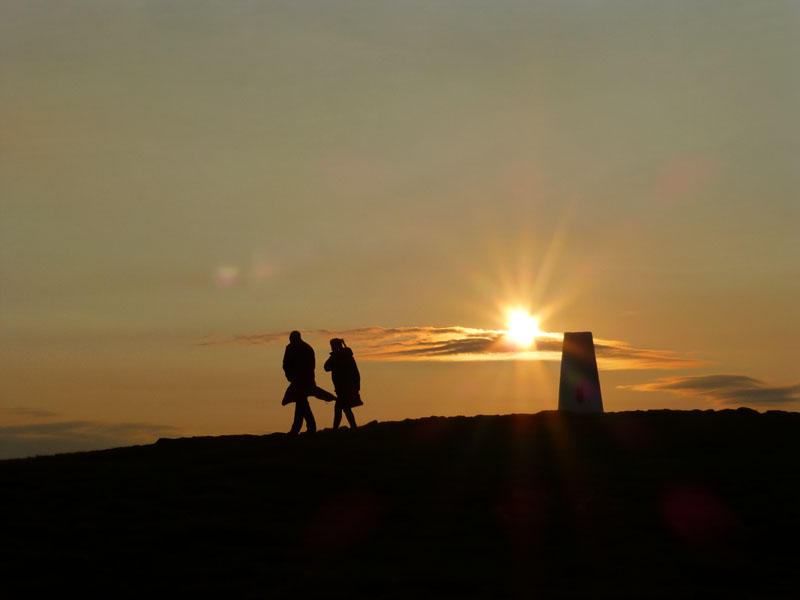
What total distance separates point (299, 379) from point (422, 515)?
28.5 feet

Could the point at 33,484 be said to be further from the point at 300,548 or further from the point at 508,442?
the point at 508,442

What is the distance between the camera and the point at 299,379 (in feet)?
78.8

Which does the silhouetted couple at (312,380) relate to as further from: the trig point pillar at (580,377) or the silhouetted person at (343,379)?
the trig point pillar at (580,377)

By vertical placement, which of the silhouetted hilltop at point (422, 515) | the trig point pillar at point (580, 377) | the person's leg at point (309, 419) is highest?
the trig point pillar at point (580, 377)

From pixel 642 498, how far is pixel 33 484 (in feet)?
33.7

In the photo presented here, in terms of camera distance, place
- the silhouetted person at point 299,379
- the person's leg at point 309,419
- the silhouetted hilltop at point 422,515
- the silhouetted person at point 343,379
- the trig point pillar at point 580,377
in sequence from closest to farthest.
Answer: the silhouetted hilltop at point 422,515
the silhouetted person at point 299,379
the person's leg at point 309,419
the silhouetted person at point 343,379
the trig point pillar at point 580,377

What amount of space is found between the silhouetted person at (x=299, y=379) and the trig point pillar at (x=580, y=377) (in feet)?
21.2

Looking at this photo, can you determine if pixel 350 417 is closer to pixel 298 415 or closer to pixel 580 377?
pixel 298 415

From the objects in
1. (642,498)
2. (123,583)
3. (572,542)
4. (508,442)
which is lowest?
(123,583)

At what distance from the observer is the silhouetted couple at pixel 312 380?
24.1 metres

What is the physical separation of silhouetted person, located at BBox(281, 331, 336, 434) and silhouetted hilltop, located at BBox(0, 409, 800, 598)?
1.48 m

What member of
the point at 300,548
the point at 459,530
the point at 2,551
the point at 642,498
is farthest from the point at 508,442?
the point at 2,551

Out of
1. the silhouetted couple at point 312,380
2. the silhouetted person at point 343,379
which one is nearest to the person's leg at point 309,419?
the silhouetted couple at point 312,380

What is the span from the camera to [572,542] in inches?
583
